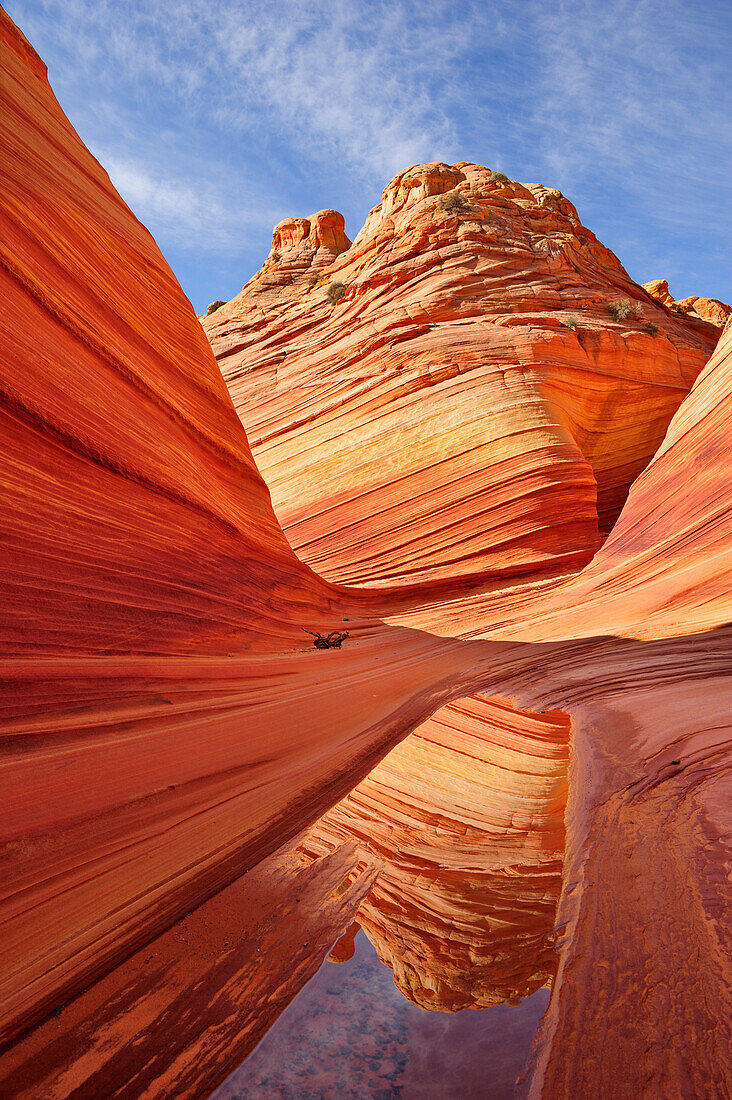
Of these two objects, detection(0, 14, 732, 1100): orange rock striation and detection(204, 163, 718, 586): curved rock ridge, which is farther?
detection(204, 163, 718, 586): curved rock ridge

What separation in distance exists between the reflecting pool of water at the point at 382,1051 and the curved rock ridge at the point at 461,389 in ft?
27.3

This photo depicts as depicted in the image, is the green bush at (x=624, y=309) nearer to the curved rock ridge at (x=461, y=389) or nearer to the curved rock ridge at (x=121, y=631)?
the curved rock ridge at (x=461, y=389)

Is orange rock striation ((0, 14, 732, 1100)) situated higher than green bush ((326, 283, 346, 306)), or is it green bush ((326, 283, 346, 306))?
green bush ((326, 283, 346, 306))

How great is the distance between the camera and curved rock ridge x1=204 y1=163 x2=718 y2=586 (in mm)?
10430

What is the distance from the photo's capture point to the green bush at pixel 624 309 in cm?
1324

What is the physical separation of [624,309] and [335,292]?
262 inches

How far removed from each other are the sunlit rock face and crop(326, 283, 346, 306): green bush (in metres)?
0.31

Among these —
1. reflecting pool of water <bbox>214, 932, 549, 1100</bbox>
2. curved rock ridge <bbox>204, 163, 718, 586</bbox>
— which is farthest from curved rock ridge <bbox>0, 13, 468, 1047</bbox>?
curved rock ridge <bbox>204, 163, 718, 586</bbox>

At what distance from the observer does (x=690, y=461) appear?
845 cm

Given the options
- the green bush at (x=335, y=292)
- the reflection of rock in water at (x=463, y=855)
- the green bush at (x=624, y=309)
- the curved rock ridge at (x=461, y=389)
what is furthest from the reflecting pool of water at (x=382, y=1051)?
the green bush at (x=335, y=292)

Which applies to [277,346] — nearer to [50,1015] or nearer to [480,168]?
[480,168]

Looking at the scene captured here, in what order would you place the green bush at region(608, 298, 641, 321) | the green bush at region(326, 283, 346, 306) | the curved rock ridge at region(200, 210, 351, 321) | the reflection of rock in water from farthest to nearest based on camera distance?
the curved rock ridge at region(200, 210, 351, 321), the green bush at region(326, 283, 346, 306), the green bush at region(608, 298, 641, 321), the reflection of rock in water

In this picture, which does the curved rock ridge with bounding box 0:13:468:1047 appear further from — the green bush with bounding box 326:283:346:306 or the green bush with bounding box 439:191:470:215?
the green bush with bounding box 439:191:470:215

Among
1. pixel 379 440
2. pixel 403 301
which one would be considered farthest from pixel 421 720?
pixel 403 301
